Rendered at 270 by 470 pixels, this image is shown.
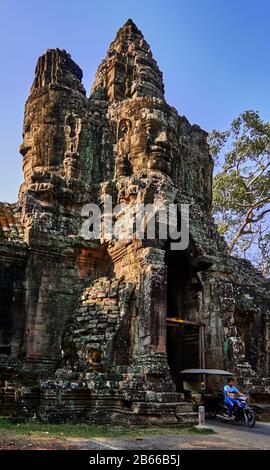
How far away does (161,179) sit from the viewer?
51.9 feet

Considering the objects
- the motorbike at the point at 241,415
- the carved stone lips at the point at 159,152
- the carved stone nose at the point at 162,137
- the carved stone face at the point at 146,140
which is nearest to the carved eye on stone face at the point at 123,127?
the carved stone face at the point at 146,140

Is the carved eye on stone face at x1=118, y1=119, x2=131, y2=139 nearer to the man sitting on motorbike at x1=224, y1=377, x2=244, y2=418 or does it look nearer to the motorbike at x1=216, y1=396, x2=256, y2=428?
the man sitting on motorbike at x1=224, y1=377, x2=244, y2=418

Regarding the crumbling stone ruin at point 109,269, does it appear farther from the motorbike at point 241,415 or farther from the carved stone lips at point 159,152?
the motorbike at point 241,415

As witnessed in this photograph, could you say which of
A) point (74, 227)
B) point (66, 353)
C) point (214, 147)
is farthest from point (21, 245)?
point (214, 147)

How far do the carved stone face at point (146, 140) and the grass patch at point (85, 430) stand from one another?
8.35 metres

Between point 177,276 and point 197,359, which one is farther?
point 177,276

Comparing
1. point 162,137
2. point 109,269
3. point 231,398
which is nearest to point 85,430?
point 231,398

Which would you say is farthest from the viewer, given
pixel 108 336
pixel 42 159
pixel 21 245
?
pixel 42 159

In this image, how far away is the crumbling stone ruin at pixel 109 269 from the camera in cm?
1191

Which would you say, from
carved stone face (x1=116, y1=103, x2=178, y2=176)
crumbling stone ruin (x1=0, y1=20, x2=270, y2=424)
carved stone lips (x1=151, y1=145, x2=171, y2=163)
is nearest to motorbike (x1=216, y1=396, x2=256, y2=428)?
crumbling stone ruin (x1=0, y1=20, x2=270, y2=424)

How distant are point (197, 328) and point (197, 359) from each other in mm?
886

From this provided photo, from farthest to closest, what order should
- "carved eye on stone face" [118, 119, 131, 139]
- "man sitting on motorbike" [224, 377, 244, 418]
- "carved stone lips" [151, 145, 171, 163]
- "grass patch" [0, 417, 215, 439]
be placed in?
"carved eye on stone face" [118, 119, 131, 139] → "carved stone lips" [151, 145, 171, 163] → "man sitting on motorbike" [224, 377, 244, 418] → "grass patch" [0, 417, 215, 439]

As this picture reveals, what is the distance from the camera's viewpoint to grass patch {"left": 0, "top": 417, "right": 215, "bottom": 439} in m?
Answer: 9.38

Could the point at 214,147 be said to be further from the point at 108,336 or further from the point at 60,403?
the point at 60,403
